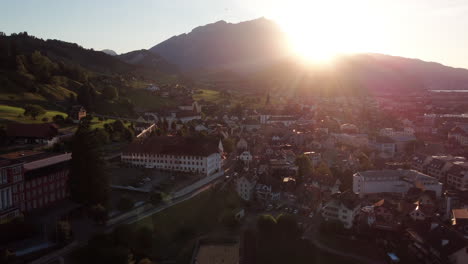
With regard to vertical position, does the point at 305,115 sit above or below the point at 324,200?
above

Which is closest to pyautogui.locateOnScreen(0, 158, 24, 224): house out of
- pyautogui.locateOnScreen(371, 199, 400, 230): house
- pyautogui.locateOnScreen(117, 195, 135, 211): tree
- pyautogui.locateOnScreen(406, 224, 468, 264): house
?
pyautogui.locateOnScreen(117, 195, 135, 211): tree

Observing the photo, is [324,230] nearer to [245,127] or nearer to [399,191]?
[399,191]

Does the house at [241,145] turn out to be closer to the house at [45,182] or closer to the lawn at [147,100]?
the house at [45,182]

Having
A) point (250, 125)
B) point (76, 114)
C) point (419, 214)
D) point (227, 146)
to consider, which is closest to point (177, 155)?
point (227, 146)

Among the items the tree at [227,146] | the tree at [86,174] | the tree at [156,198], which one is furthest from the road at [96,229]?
the tree at [227,146]

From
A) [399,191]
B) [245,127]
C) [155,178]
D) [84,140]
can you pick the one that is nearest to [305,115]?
[245,127]

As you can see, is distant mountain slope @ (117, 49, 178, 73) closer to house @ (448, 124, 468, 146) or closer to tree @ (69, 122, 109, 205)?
house @ (448, 124, 468, 146)

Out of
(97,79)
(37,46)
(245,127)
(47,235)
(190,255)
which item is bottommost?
(190,255)
